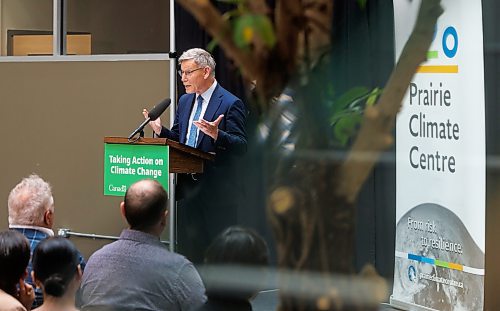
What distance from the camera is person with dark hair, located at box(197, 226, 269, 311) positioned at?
1.86m

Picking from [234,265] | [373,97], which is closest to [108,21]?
[234,265]

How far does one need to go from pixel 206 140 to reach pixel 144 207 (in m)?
1.92

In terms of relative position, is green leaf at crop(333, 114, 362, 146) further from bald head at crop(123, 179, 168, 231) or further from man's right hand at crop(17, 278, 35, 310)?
man's right hand at crop(17, 278, 35, 310)

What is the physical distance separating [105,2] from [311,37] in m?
5.16

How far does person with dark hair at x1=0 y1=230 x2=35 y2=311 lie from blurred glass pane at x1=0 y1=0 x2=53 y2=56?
3452 millimetres

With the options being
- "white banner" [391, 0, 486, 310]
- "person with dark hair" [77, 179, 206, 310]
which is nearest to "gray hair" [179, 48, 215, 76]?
"white banner" [391, 0, 486, 310]

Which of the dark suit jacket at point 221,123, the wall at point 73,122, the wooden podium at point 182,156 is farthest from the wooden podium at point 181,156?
the wall at point 73,122

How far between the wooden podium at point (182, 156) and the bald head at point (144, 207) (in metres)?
1.54

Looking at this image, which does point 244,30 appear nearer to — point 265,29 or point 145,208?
point 265,29

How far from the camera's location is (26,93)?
21.0 feet

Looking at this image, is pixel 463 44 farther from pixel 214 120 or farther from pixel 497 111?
pixel 214 120

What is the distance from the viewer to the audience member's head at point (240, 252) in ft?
6.02

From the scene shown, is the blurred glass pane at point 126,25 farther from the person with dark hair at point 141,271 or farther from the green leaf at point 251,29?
the green leaf at point 251,29

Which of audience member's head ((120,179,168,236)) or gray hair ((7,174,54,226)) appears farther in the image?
gray hair ((7,174,54,226))
